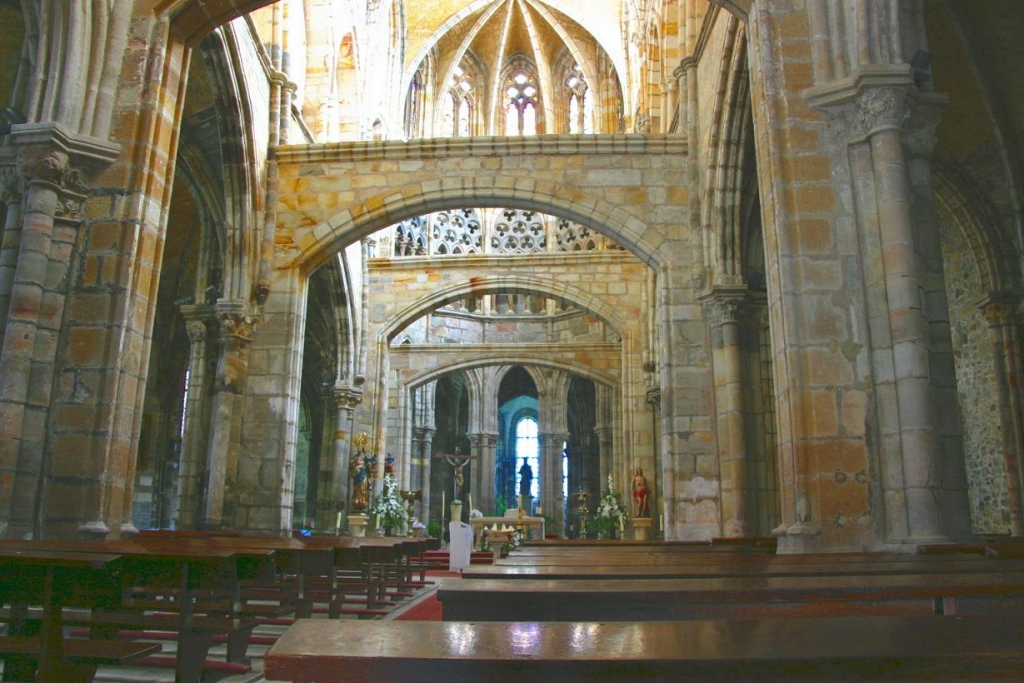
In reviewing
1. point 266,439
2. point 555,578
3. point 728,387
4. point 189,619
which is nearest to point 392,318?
point 266,439

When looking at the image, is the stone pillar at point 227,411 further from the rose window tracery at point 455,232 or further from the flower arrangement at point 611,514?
the rose window tracery at point 455,232

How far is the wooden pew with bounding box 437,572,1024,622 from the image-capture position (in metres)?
2.14

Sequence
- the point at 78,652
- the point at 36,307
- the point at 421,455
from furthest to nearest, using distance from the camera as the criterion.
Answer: the point at 421,455 < the point at 36,307 < the point at 78,652

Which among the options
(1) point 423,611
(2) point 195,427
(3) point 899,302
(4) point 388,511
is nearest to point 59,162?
A: (1) point 423,611

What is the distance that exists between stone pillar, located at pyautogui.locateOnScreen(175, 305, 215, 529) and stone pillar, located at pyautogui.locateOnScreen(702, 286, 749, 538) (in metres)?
7.19

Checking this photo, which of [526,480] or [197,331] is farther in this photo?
[526,480]

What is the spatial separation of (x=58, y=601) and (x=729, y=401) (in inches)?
363

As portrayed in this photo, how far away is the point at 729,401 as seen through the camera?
1124 cm

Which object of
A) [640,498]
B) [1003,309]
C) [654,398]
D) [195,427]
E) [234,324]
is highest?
[1003,309]

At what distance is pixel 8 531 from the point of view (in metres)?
6.66

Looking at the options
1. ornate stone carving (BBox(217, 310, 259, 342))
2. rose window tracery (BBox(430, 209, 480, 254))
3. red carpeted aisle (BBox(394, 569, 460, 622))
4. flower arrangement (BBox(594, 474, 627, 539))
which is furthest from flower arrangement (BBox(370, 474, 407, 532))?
rose window tracery (BBox(430, 209, 480, 254))

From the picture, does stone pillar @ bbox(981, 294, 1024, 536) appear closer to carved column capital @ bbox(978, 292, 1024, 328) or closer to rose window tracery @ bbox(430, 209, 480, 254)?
carved column capital @ bbox(978, 292, 1024, 328)

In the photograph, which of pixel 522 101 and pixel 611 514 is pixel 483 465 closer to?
pixel 611 514

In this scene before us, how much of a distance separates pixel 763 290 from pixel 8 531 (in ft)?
29.5
